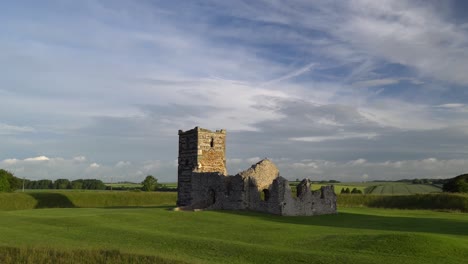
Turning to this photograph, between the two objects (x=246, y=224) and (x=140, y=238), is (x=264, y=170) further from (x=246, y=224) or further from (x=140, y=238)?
(x=140, y=238)

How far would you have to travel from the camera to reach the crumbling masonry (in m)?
31.2

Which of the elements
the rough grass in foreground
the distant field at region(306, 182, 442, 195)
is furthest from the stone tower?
the distant field at region(306, 182, 442, 195)

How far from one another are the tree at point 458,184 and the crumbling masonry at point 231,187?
36.2m

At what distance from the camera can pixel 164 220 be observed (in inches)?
1003

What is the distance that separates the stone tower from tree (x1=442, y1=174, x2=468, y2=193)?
125 ft

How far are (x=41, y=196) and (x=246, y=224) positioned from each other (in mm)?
32498

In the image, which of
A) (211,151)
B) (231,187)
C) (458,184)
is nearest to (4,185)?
(211,151)

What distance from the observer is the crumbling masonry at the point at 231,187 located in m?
31.2

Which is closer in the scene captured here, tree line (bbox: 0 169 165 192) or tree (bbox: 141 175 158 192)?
tree line (bbox: 0 169 165 192)

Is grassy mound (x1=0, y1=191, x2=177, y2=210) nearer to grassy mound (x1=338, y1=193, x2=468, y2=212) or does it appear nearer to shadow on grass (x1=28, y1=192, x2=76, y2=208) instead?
shadow on grass (x1=28, y1=192, x2=76, y2=208)

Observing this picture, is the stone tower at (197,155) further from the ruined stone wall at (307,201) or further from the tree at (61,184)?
the tree at (61,184)

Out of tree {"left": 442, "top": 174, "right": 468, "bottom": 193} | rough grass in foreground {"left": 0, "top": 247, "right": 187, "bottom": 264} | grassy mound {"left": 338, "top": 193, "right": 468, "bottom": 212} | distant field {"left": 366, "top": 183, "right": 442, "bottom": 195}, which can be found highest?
tree {"left": 442, "top": 174, "right": 468, "bottom": 193}

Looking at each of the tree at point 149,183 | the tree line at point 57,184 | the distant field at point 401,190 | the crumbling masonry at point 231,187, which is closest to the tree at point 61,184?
the tree line at point 57,184

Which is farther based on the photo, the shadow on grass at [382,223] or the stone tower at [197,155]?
the stone tower at [197,155]
